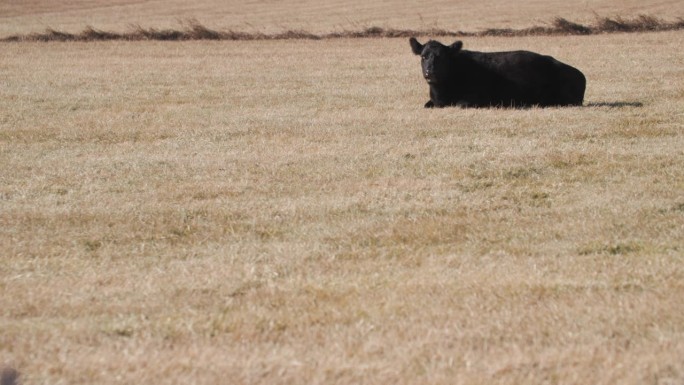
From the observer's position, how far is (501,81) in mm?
14047


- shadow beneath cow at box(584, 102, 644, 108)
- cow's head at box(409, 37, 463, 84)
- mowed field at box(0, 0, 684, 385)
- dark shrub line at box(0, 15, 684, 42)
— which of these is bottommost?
dark shrub line at box(0, 15, 684, 42)

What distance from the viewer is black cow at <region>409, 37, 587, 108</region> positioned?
14.0 metres

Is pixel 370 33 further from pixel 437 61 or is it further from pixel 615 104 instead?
pixel 615 104

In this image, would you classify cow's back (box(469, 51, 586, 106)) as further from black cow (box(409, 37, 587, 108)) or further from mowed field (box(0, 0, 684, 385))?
mowed field (box(0, 0, 684, 385))

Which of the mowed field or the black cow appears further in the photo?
the black cow

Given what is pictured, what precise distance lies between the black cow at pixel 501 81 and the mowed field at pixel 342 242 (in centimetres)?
47

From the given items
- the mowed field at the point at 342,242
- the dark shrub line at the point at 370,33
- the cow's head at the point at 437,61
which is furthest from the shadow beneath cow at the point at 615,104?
the dark shrub line at the point at 370,33

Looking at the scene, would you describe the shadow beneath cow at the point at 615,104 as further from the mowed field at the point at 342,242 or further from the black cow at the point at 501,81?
the black cow at the point at 501,81

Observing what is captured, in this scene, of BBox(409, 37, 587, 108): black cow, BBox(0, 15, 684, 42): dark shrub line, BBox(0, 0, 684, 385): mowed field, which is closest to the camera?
BBox(0, 0, 684, 385): mowed field

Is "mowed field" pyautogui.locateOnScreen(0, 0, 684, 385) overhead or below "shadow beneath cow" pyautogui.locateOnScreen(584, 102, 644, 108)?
overhead

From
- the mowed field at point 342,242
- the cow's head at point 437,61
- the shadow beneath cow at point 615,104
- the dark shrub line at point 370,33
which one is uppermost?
the cow's head at point 437,61

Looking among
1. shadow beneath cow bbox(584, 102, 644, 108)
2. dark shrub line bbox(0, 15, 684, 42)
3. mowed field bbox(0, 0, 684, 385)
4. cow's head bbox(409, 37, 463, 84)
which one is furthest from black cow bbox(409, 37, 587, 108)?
dark shrub line bbox(0, 15, 684, 42)

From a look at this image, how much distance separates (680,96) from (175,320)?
11087mm

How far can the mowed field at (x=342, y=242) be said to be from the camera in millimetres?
4922
